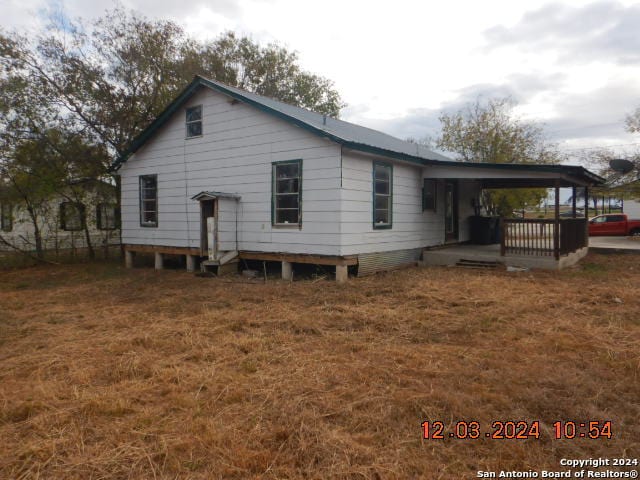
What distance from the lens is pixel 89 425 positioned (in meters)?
3.16

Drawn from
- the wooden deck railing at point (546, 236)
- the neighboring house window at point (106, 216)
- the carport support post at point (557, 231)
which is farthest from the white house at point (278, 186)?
the neighboring house window at point (106, 216)

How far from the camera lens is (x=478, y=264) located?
11078mm

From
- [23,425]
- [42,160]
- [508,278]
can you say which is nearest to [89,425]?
[23,425]

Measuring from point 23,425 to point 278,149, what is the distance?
25.6ft

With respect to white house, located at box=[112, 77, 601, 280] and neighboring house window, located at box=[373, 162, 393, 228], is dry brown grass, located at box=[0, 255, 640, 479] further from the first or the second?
neighboring house window, located at box=[373, 162, 393, 228]

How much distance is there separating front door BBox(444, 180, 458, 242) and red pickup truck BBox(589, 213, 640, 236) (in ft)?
44.8

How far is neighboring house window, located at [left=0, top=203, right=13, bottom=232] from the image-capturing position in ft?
46.6

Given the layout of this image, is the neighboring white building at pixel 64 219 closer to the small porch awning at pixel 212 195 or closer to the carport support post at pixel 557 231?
the small porch awning at pixel 212 195

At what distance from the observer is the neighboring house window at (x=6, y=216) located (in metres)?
14.2

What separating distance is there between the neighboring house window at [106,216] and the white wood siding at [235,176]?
3088mm

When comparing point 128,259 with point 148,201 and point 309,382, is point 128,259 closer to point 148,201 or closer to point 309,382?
point 148,201

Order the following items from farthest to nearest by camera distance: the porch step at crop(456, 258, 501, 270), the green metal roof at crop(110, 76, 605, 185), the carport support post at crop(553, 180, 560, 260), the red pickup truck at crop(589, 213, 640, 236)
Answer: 1. the red pickup truck at crop(589, 213, 640, 236)
2. the porch step at crop(456, 258, 501, 270)
3. the carport support post at crop(553, 180, 560, 260)
4. the green metal roof at crop(110, 76, 605, 185)

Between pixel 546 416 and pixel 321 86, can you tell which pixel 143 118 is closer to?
pixel 321 86

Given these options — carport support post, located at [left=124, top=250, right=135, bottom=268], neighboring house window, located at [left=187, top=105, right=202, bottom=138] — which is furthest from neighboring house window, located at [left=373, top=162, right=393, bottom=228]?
carport support post, located at [left=124, top=250, right=135, bottom=268]
